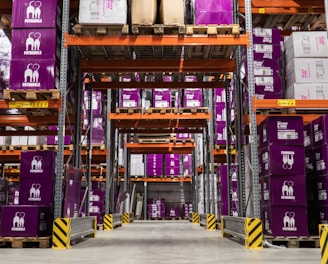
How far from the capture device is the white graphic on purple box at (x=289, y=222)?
654cm

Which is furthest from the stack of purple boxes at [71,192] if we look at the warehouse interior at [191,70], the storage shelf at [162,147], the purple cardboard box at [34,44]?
the storage shelf at [162,147]

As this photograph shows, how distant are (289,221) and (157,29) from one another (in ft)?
11.7

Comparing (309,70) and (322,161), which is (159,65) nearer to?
(309,70)

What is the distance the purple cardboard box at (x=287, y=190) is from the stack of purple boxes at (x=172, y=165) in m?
13.0

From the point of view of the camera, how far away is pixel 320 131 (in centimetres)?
673

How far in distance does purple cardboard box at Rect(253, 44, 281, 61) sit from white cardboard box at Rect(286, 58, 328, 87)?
37 centimetres

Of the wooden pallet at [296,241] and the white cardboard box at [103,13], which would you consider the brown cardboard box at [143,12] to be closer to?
the white cardboard box at [103,13]

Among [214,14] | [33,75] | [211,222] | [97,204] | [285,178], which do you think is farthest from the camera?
[97,204]

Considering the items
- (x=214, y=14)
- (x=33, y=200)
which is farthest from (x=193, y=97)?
(x=33, y=200)

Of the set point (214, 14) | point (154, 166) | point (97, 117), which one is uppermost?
point (214, 14)

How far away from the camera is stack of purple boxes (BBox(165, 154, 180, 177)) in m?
19.6

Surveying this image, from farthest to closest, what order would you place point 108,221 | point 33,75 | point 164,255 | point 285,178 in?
point 108,221 → point 33,75 → point 285,178 → point 164,255

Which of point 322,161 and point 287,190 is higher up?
point 322,161

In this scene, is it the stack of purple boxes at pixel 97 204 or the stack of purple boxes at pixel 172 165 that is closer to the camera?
the stack of purple boxes at pixel 97 204
